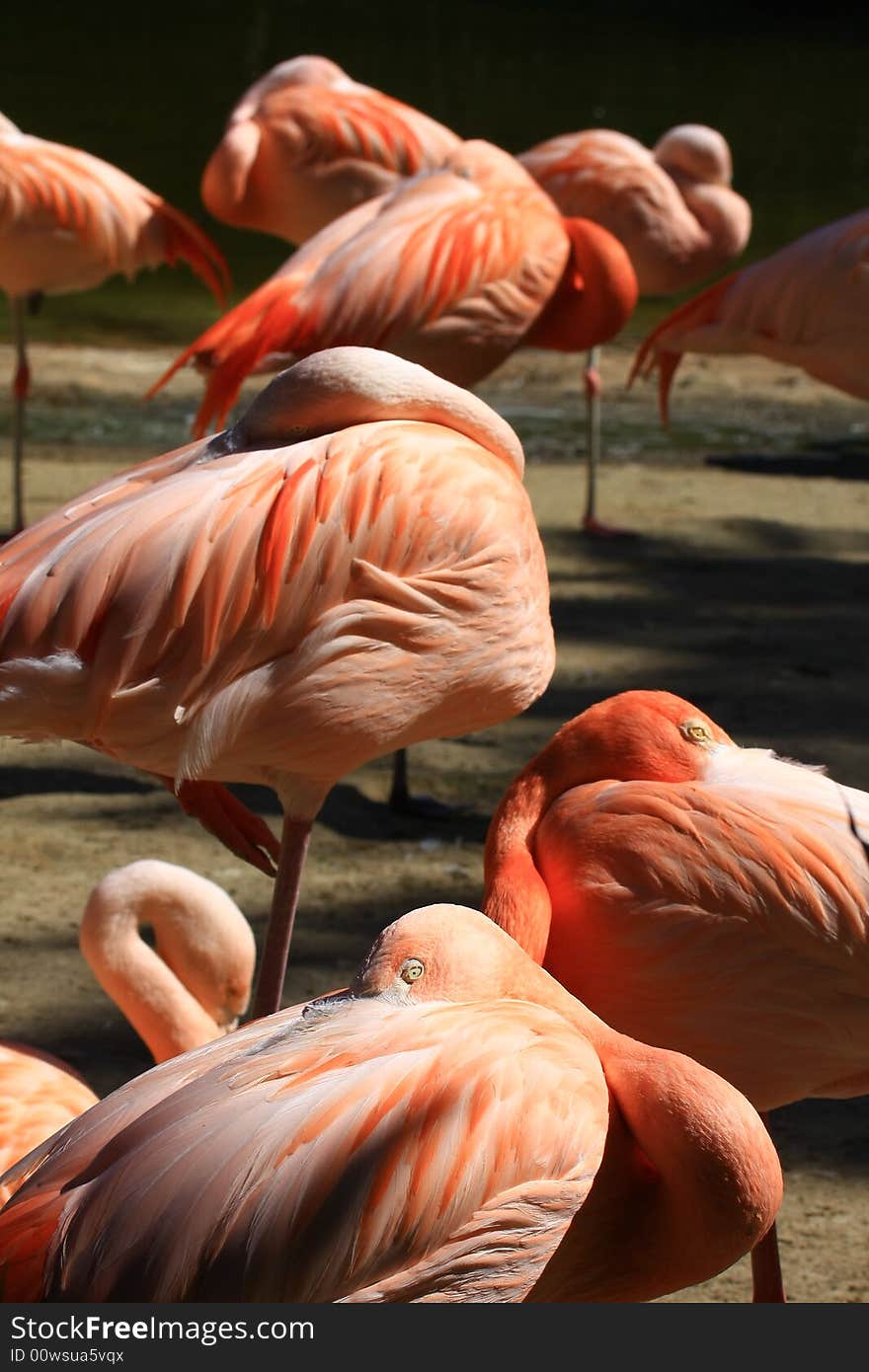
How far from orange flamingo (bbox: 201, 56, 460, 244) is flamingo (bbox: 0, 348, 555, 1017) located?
3180 mm

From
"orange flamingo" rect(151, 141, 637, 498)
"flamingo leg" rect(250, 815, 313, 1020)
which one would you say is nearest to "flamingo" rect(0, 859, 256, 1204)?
"flamingo leg" rect(250, 815, 313, 1020)

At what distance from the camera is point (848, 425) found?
755 centimetres

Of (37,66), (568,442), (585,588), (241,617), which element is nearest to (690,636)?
(585,588)

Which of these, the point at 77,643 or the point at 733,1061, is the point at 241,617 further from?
the point at 733,1061

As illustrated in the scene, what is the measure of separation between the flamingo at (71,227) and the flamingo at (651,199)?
1.26 meters

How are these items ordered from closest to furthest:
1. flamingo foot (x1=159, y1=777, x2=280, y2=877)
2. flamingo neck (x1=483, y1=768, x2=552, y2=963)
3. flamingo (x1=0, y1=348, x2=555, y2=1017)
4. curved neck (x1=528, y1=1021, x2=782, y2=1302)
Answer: curved neck (x1=528, y1=1021, x2=782, y2=1302)
flamingo neck (x1=483, y1=768, x2=552, y2=963)
flamingo (x1=0, y1=348, x2=555, y2=1017)
flamingo foot (x1=159, y1=777, x2=280, y2=877)

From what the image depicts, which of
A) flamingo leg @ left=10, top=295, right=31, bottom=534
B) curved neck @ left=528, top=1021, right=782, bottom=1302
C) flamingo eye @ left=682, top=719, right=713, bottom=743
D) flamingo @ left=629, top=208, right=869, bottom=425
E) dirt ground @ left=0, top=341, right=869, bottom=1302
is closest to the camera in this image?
curved neck @ left=528, top=1021, right=782, bottom=1302

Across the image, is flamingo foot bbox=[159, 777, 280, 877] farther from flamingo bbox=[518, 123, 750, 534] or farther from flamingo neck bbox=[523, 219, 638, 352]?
flamingo bbox=[518, 123, 750, 534]

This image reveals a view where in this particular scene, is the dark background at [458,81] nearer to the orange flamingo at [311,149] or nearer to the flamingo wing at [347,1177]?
the orange flamingo at [311,149]

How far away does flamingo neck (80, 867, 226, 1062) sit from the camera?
8.84ft

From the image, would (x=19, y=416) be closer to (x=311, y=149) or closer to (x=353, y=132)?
(x=311, y=149)

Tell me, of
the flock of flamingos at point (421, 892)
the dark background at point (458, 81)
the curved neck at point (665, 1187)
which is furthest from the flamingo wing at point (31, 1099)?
the dark background at point (458, 81)

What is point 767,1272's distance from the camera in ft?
7.34

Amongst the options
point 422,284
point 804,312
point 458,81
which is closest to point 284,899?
point 422,284
